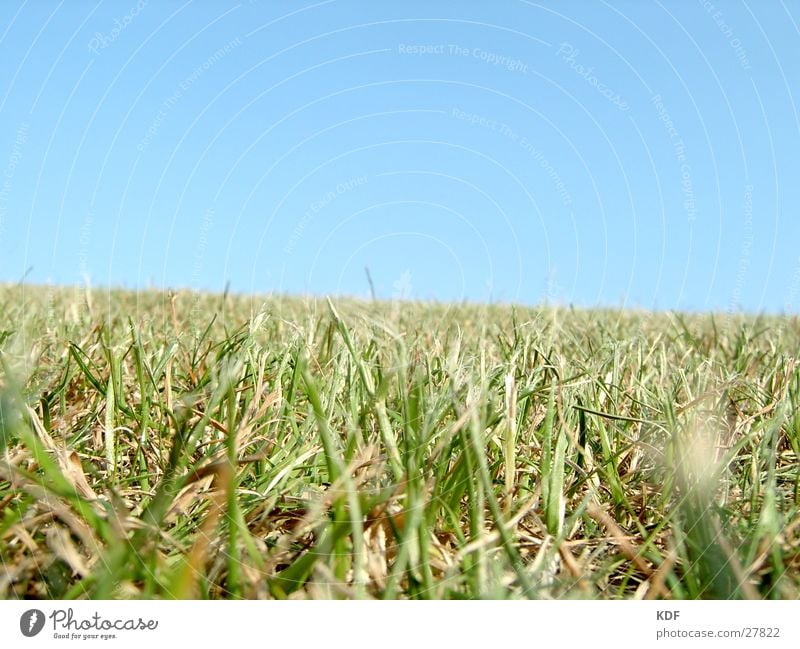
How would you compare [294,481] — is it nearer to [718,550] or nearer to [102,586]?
[102,586]

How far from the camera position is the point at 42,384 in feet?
5.41

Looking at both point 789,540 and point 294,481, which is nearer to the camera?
point 789,540

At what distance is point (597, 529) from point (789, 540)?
28 cm

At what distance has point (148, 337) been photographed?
2.41 meters

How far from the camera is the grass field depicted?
92 centimetres

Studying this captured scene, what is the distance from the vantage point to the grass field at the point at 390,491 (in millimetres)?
923

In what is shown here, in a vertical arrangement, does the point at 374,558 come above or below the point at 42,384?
below

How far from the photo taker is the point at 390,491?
3.14 feet
